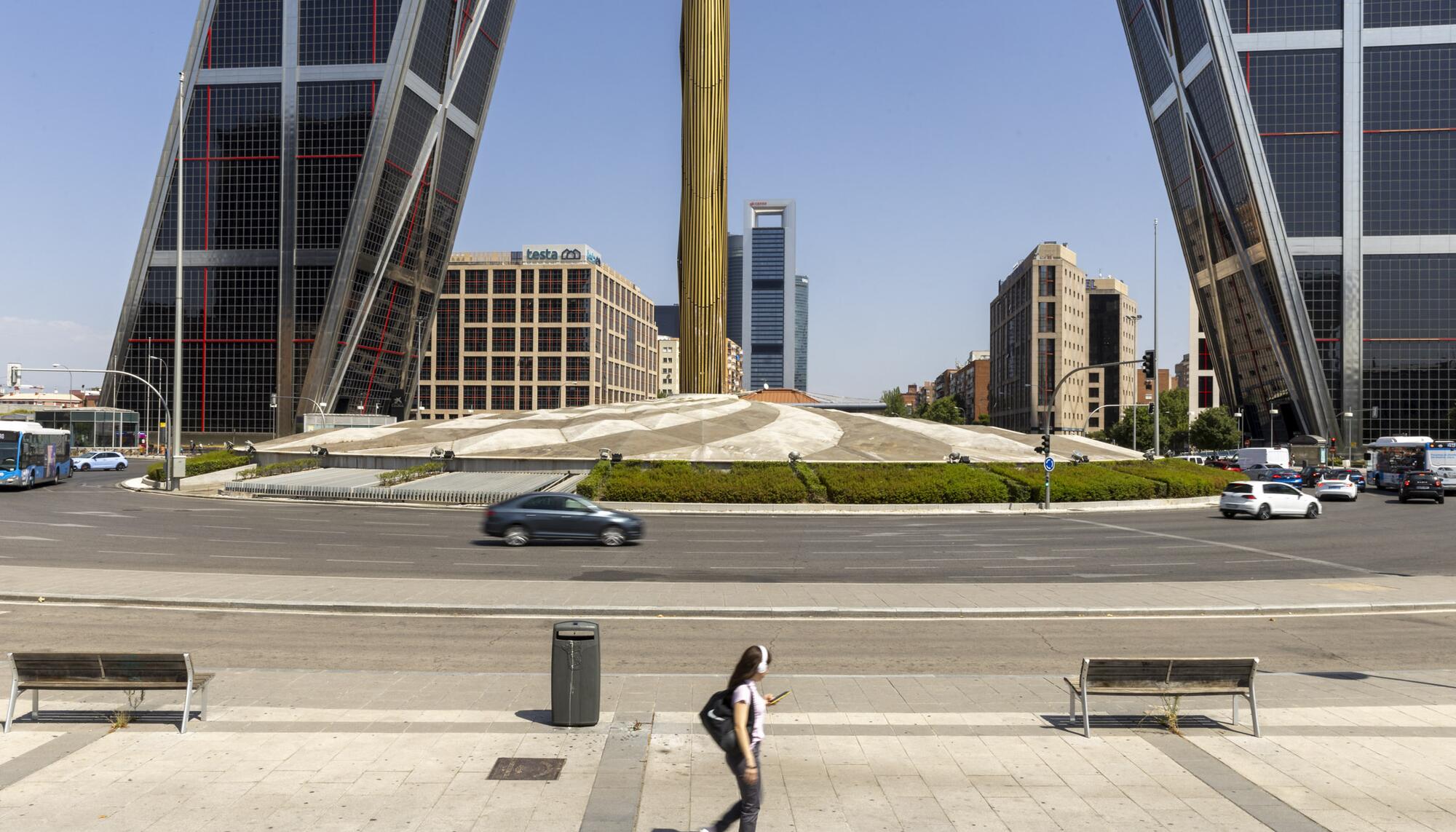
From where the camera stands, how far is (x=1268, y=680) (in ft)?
40.3

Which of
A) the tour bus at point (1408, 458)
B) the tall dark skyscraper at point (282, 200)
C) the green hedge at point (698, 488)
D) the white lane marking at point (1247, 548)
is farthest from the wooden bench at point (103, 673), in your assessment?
the tall dark skyscraper at point (282, 200)

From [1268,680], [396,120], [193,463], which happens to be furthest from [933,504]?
[396,120]

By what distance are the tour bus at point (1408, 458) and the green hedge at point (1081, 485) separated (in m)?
17.5

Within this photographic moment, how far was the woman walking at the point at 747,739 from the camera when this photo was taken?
6.68m

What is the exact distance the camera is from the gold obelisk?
73938 mm

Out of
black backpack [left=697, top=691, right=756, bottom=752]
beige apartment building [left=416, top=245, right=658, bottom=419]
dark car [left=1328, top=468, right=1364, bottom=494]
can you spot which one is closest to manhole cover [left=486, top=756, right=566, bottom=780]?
black backpack [left=697, top=691, right=756, bottom=752]

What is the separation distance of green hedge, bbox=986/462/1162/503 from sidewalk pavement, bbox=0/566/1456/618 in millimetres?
22221

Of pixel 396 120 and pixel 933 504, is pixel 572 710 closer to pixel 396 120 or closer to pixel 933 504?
pixel 933 504

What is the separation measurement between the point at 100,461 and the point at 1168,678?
78.3 metres

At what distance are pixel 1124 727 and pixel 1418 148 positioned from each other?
109 m

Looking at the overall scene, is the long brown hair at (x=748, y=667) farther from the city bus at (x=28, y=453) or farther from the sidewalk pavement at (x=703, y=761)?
the city bus at (x=28, y=453)

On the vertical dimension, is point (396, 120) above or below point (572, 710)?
above

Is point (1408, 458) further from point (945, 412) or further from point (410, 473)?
point (945, 412)

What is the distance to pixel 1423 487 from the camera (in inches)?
1849
